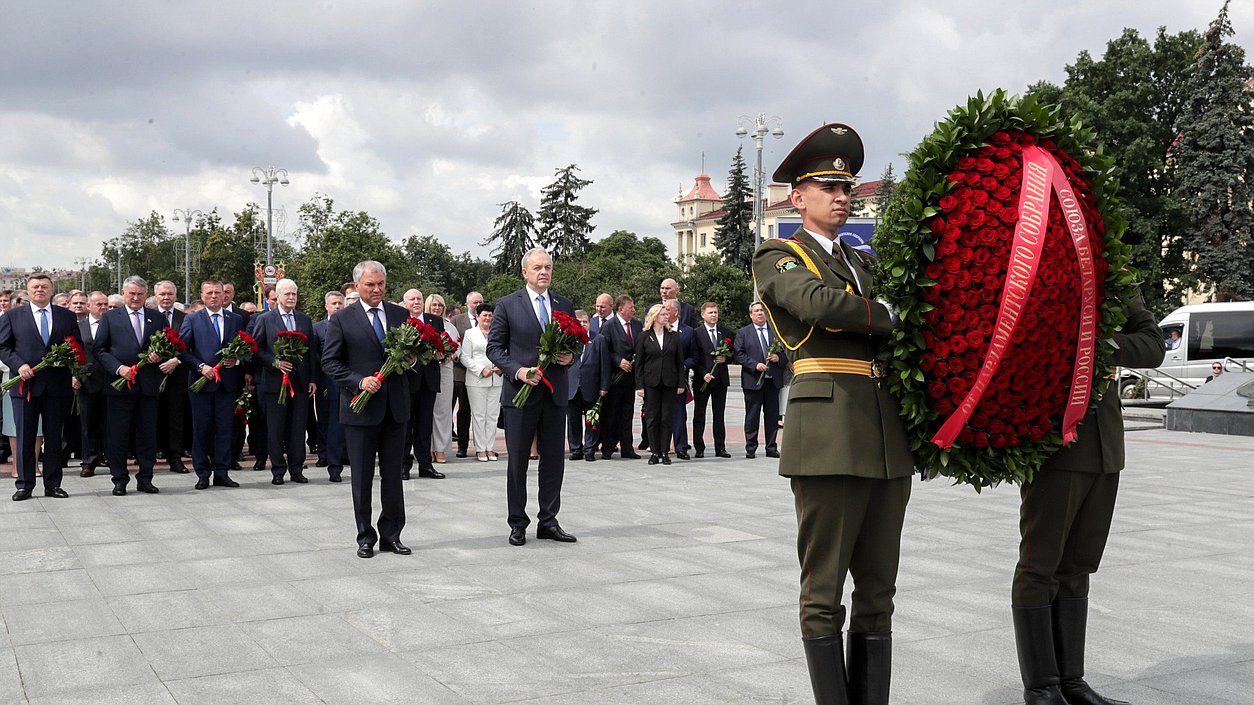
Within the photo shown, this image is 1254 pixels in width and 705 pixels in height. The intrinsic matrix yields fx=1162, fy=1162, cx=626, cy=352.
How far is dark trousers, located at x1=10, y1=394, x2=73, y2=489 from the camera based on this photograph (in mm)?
10445

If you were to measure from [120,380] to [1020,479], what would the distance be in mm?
9322

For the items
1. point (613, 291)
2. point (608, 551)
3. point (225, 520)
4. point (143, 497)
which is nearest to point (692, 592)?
point (608, 551)

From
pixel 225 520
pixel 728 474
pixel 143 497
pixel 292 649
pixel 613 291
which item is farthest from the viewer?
pixel 613 291

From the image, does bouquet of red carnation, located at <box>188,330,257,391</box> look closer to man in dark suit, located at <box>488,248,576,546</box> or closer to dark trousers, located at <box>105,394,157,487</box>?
dark trousers, located at <box>105,394,157,487</box>

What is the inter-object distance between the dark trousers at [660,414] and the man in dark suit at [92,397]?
246 inches

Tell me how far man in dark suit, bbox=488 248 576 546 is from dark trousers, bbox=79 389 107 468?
206 inches

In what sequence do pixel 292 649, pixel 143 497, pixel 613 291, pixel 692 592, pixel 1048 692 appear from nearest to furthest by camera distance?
pixel 1048 692 < pixel 292 649 < pixel 692 592 < pixel 143 497 < pixel 613 291

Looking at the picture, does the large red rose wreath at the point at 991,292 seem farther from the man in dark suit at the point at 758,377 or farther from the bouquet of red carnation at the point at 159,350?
the man in dark suit at the point at 758,377

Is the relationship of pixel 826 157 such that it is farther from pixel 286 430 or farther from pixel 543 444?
pixel 286 430

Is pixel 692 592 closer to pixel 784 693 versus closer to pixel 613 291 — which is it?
pixel 784 693

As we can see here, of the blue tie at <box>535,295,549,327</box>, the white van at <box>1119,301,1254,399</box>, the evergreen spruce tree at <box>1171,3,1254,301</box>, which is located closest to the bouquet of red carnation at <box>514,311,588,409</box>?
the blue tie at <box>535,295,549,327</box>

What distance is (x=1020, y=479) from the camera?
4039 millimetres

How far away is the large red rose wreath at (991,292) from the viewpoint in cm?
380

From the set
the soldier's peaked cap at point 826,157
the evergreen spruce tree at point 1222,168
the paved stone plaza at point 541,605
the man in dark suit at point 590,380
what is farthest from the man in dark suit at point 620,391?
the evergreen spruce tree at point 1222,168
